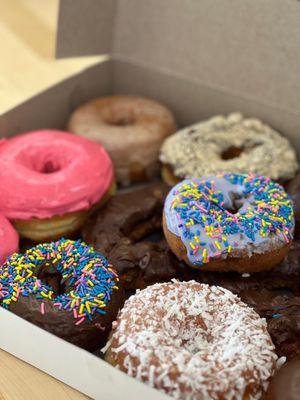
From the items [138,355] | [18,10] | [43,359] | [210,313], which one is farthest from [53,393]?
[18,10]

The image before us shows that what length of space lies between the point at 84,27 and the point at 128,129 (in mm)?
465

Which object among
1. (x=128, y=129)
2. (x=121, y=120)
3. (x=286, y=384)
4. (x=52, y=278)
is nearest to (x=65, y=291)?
(x=52, y=278)

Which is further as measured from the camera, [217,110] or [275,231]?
[217,110]

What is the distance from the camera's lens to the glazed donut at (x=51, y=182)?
189cm

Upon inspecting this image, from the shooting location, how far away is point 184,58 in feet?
7.72

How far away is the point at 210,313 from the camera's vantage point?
4.76ft

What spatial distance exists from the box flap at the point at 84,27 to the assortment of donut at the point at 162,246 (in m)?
0.23

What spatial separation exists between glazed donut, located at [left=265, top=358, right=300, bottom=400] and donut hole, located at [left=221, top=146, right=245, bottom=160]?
1040mm

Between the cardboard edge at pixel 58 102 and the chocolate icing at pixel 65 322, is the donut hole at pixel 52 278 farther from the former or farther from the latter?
the cardboard edge at pixel 58 102

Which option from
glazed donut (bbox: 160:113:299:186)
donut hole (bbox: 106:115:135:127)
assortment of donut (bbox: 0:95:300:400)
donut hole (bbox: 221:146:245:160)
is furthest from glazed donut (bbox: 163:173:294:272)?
donut hole (bbox: 106:115:135:127)

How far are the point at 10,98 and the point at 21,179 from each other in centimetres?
56

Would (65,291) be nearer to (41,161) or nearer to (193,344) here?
(193,344)

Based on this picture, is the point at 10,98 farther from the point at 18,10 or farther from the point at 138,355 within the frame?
the point at 138,355

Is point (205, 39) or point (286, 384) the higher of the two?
point (205, 39)
